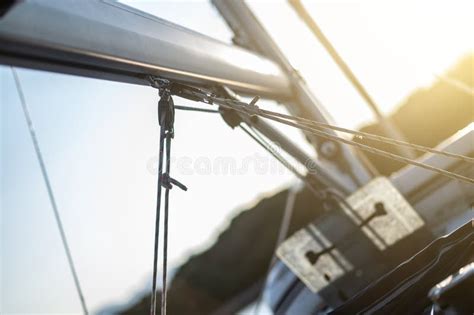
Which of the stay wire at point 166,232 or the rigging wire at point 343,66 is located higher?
the rigging wire at point 343,66

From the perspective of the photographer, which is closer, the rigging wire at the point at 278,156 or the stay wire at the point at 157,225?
the stay wire at the point at 157,225

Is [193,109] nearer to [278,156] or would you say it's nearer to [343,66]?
[278,156]

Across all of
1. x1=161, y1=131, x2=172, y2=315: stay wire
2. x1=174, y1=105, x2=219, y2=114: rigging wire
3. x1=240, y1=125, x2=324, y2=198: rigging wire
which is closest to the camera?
x1=161, y1=131, x2=172, y2=315: stay wire

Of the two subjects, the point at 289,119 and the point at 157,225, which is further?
the point at 289,119

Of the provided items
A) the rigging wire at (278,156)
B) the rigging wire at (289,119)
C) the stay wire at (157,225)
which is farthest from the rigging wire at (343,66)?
the stay wire at (157,225)

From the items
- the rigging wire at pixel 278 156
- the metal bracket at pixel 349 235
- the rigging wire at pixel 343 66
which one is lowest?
the metal bracket at pixel 349 235

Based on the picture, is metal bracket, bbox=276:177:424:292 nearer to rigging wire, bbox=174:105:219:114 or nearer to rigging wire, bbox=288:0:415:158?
rigging wire, bbox=174:105:219:114

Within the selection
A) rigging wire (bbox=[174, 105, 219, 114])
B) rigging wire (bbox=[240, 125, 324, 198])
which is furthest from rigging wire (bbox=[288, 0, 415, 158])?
rigging wire (bbox=[174, 105, 219, 114])

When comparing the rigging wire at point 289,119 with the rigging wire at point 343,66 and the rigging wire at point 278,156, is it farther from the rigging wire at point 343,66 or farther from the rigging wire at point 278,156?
the rigging wire at point 343,66

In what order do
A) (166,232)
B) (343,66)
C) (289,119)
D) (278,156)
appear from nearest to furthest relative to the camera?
(166,232)
(289,119)
(278,156)
(343,66)

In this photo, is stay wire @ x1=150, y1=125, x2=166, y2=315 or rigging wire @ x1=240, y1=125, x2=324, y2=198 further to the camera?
rigging wire @ x1=240, y1=125, x2=324, y2=198

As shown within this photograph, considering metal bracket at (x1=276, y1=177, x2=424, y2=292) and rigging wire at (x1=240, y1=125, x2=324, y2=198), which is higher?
rigging wire at (x1=240, y1=125, x2=324, y2=198)

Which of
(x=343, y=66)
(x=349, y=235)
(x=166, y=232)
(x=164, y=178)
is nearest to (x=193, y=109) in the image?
(x=164, y=178)

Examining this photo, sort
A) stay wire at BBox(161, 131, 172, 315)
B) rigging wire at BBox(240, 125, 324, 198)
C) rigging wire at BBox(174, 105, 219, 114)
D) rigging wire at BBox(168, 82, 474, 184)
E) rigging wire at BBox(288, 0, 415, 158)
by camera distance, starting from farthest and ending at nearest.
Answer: rigging wire at BBox(288, 0, 415, 158)
rigging wire at BBox(240, 125, 324, 198)
rigging wire at BBox(174, 105, 219, 114)
rigging wire at BBox(168, 82, 474, 184)
stay wire at BBox(161, 131, 172, 315)
